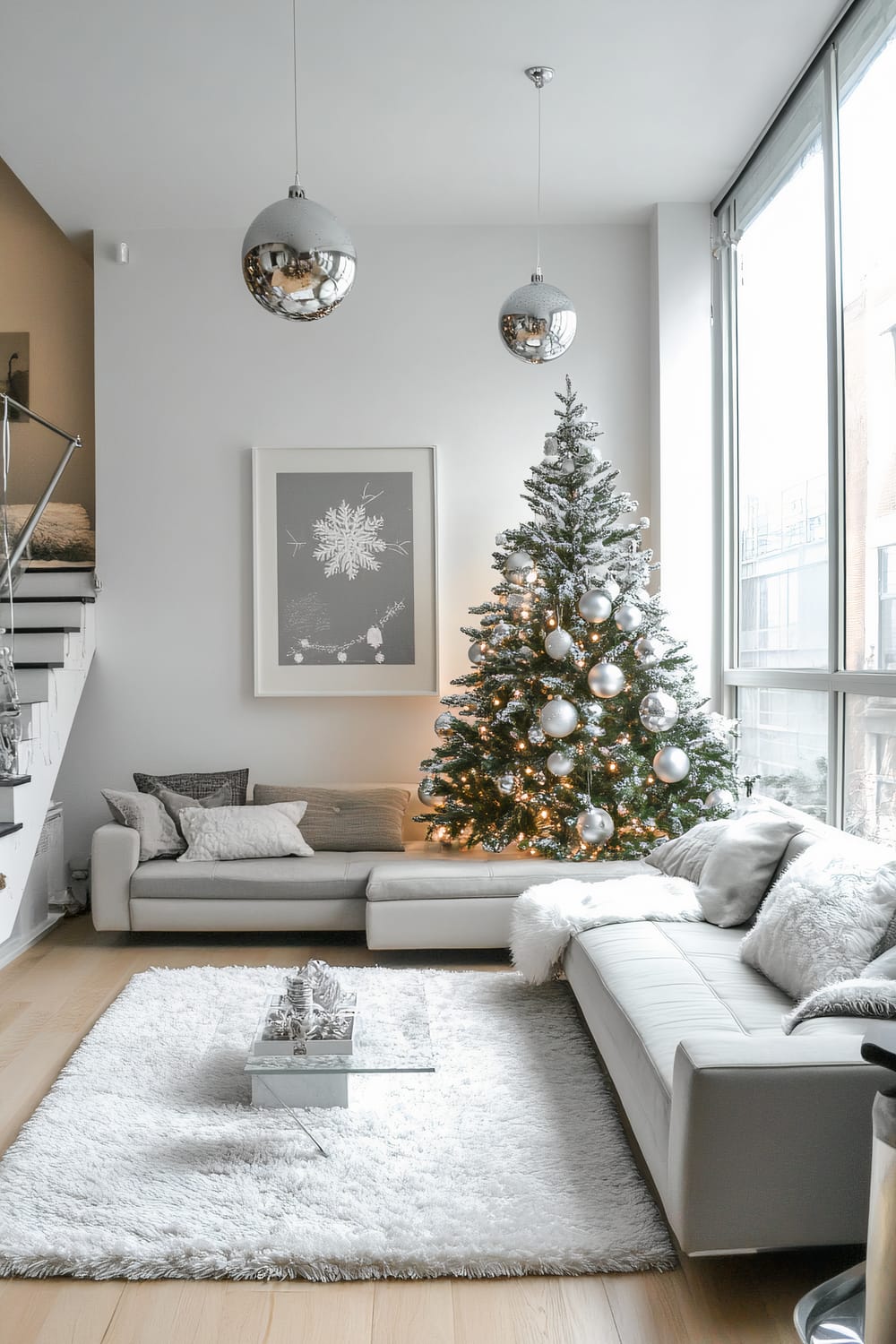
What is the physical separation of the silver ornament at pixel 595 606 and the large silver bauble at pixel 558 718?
1.27 ft

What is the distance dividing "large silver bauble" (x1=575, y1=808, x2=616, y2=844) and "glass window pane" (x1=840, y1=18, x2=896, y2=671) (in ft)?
3.89

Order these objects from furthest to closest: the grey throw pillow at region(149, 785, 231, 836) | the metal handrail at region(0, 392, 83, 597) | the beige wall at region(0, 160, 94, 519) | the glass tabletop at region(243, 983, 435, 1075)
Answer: the beige wall at region(0, 160, 94, 519)
the grey throw pillow at region(149, 785, 231, 836)
the metal handrail at region(0, 392, 83, 597)
the glass tabletop at region(243, 983, 435, 1075)

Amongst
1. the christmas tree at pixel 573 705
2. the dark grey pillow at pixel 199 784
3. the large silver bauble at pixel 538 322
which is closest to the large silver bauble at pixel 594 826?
the christmas tree at pixel 573 705

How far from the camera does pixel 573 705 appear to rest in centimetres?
461

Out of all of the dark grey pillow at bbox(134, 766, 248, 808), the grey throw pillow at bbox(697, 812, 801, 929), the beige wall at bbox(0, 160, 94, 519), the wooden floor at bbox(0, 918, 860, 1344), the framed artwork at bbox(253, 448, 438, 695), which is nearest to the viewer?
the wooden floor at bbox(0, 918, 860, 1344)

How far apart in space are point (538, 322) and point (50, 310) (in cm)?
373

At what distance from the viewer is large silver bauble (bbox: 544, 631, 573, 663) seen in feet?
14.5

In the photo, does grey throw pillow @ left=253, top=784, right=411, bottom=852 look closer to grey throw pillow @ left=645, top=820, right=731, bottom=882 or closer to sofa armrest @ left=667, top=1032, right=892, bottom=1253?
grey throw pillow @ left=645, top=820, right=731, bottom=882

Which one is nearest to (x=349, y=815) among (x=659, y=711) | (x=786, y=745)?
(x=659, y=711)

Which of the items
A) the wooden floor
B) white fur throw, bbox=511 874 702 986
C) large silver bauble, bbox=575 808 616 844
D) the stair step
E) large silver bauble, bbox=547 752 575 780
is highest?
the stair step

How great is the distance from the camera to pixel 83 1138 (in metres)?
2.70

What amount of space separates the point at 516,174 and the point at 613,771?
286cm

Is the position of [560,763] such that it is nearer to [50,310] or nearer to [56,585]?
[56,585]

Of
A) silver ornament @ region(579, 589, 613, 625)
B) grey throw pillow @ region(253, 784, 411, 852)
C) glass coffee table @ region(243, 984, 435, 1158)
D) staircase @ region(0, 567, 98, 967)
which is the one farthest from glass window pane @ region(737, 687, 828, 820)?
staircase @ region(0, 567, 98, 967)
